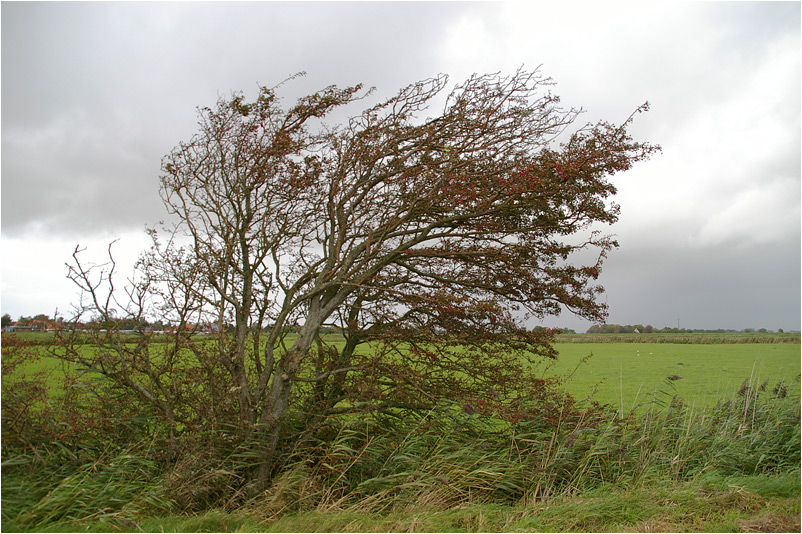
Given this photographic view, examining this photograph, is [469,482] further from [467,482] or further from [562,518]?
[562,518]

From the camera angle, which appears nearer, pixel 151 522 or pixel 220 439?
pixel 151 522

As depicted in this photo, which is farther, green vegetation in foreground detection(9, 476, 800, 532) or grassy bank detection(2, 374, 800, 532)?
grassy bank detection(2, 374, 800, 532)

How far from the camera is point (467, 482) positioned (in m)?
5.71

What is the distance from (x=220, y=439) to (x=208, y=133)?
446 centimetres

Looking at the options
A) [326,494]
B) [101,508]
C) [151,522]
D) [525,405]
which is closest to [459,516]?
[326,494]

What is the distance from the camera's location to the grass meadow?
4.63 metres

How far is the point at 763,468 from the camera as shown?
22.5 ft

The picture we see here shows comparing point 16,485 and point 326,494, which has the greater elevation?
point 16,485


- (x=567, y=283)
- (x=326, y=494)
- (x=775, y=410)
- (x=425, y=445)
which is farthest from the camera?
(x=775, y=410)

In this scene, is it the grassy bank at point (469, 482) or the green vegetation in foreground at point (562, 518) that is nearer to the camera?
the green vegetation in foreground at point (562, 518)

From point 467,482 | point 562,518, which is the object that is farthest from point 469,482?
point 562,518

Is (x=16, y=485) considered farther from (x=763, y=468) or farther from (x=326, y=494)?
(x=763, y=468)

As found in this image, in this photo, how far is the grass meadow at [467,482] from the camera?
463 cm

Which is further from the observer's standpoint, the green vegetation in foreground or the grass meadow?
the grass meadow
